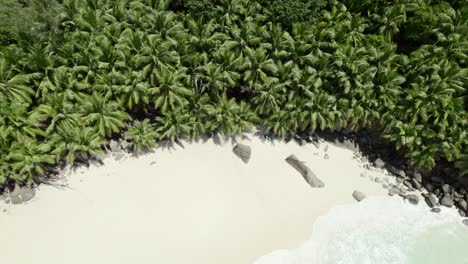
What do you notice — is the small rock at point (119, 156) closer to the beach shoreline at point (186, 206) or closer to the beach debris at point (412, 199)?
the beach shoreline at point (186, 206)

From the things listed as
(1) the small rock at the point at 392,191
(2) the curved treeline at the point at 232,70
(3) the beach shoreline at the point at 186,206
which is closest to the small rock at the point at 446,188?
(2) the curved treeline at the point at 232,70

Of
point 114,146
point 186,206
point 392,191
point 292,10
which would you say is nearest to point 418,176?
point 392,191

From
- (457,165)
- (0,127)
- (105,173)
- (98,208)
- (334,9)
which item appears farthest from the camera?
(334,9)

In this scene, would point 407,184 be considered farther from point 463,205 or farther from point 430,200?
point 463,205

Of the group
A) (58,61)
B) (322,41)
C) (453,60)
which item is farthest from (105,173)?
(453,60)

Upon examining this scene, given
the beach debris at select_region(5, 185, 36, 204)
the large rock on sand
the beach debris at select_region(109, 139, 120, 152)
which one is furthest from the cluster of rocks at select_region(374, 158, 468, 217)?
the beach debris at select_region(5, 185, 36, 204)

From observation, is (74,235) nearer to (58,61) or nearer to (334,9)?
(58,61)
